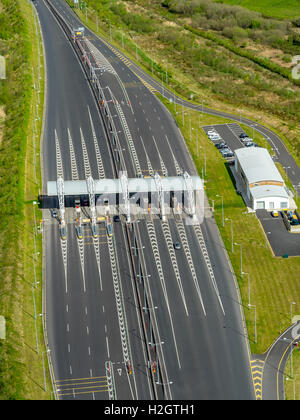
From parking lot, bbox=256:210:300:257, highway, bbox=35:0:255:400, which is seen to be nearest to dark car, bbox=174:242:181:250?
highway, bbox=35:0:255:400

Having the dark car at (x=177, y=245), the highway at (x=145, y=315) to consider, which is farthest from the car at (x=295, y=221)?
the dark car at (x=177, y=245)

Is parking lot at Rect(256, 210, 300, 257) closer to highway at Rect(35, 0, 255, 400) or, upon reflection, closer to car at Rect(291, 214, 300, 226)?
car at Rect(291, 214, 300, 226)

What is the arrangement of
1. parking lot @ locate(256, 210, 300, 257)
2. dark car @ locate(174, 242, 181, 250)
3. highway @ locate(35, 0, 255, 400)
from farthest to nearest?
dark car @ locate(174, 242, 181, 250) < parking lot @ locate(256, 210, 300, 257) < highway @ locate(35, 0, 255, 400)

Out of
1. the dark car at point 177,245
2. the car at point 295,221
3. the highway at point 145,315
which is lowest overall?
the highway at point 145,315

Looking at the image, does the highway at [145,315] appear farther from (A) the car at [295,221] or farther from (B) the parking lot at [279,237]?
(A) the car at [295,221]

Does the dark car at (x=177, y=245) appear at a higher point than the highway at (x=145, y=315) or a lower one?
higher

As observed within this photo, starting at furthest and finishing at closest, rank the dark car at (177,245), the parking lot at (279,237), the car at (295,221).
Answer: the car at (295,221) → the dark car at (177,245) → the parking lot at (279,237)

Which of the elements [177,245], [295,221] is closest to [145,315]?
[177,245]
